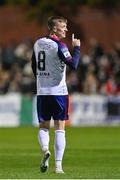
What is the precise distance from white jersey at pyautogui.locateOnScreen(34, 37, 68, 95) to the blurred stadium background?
2.86 metres

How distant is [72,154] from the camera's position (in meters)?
19.9

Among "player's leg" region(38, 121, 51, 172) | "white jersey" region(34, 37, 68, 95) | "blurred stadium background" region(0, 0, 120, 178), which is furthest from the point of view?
"blurred stadium background" region(0, 0, 120, 178)

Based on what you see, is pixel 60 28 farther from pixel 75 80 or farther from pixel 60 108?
pixel 75 80

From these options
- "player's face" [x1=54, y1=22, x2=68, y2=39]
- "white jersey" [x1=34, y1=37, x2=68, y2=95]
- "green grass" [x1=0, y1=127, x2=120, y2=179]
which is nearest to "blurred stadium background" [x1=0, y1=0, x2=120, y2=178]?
"green grass" [x1=0, y1=127, x2=120, y2=179]

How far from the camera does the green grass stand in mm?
14852

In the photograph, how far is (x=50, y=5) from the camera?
38.3m

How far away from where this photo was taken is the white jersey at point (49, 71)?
15.0 meters

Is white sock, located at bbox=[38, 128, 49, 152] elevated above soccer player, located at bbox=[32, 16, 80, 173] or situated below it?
below

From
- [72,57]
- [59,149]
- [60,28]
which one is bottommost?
[59,149]

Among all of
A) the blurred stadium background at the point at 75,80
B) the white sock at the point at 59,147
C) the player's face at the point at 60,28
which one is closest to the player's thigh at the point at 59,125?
the white sock at the point at 59,147

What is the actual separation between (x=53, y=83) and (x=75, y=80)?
1988 centimetres

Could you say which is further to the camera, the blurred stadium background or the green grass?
the blurred stadium background

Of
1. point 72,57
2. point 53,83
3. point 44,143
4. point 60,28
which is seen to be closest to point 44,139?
point 44,143

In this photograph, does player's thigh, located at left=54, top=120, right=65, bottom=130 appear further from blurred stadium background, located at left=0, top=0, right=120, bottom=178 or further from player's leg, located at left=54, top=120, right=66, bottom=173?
blurred stadium background, located at left=0, top=0, right=120, bottom=178
